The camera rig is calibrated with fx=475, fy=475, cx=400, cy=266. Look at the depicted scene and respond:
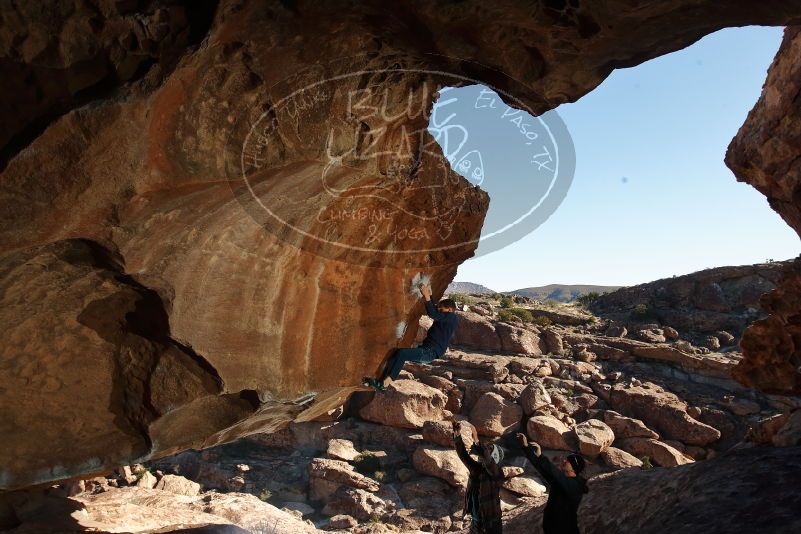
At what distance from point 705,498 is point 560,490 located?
2.42 metres

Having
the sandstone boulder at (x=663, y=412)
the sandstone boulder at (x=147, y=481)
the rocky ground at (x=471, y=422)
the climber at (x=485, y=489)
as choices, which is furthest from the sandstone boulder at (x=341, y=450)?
the climber at (x=485, y=489)

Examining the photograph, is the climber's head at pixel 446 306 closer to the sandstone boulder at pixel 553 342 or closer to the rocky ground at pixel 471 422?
the rocky ground at pixel 471 422

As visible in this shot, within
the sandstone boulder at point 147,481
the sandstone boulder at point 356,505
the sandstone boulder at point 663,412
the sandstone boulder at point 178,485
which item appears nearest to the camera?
the sandstone boulder at point 147,481

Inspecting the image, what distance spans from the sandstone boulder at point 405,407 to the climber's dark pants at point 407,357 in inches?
506

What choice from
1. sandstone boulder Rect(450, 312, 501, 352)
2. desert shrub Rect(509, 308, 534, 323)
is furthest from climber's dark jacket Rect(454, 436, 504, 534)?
desert shrub Rect(509, 308, 534, 323)

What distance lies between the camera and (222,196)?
15.7ft

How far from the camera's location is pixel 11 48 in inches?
117

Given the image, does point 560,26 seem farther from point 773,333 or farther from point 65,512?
point 773,333

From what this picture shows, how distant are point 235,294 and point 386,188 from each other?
7.56 feet

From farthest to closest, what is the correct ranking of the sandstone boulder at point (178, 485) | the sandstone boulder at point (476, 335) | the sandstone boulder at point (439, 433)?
1. the sandstone boulder at point (476, 335)
2. the sandstone boulder at point (439, 433)
3. the sandstone boulder at point (178, 485)

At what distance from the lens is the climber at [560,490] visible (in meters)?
5.61

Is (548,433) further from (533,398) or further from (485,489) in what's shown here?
(485,489)

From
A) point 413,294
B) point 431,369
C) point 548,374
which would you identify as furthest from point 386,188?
point 548,374

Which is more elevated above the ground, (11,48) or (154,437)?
(11,48)
